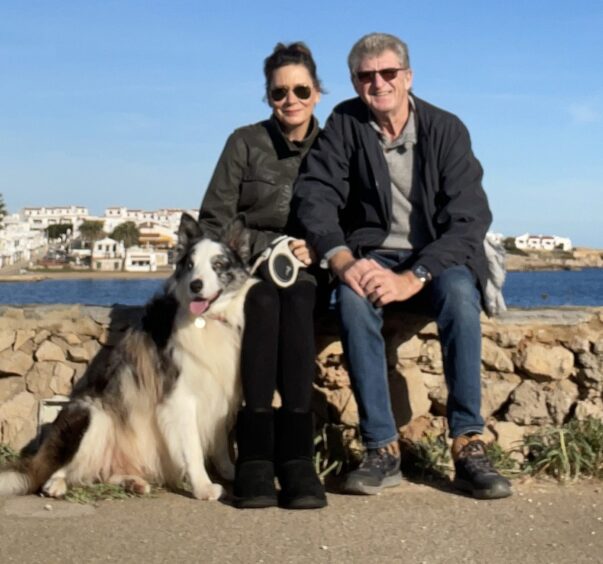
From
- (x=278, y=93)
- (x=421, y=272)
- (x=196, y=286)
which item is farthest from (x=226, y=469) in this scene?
(x=278, y=93)

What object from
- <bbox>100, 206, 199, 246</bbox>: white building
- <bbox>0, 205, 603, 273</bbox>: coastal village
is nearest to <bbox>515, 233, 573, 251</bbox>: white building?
<bbox>0, 205, 603, 273</bbox>: coastal village

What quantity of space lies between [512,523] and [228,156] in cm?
228

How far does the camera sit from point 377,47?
4.30 meters

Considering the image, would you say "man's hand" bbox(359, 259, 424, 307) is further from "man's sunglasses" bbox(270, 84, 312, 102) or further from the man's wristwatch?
"man's sunglasses" bbox(270, 84, 312, 102)

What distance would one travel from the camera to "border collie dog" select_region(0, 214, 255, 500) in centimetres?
411

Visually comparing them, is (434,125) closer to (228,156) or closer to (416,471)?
(228,156)

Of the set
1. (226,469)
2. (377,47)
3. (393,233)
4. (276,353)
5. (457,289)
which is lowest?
(226,469)

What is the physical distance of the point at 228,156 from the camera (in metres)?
4.62

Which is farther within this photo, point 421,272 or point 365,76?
point 365,76

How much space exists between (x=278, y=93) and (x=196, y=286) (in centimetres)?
122

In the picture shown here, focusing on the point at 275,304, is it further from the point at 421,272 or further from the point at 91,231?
the point at 91,231

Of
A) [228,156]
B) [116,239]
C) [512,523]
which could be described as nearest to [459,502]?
[512,523]

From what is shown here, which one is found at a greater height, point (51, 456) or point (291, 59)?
point (291, 59)

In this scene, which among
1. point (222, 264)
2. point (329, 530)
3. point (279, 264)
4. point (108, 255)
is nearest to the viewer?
point (329, 530)
